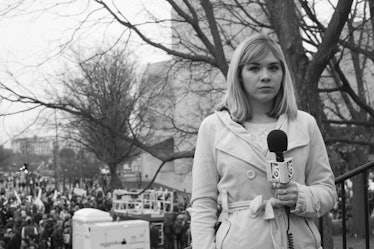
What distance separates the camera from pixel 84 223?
1363cm

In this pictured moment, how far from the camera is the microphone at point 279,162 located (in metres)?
2.06

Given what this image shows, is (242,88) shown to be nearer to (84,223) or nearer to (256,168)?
(256,168)

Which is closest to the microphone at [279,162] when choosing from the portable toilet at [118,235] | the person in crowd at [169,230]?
the portable toilet at [118,235]

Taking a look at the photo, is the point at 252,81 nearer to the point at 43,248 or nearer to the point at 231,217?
the point at 231,217

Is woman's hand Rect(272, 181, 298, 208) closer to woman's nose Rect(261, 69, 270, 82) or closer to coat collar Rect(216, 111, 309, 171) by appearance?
coat collar Rect(216, 111, 309, 171)

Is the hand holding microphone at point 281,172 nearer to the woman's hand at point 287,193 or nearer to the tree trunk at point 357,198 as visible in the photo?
the woman's hand at point 287,193

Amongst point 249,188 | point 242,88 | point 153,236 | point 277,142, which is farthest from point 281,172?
point 153,236

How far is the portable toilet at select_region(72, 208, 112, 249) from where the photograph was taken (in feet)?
44.3

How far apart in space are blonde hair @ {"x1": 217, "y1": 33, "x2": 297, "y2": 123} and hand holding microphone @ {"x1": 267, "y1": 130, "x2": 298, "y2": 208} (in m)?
0.30

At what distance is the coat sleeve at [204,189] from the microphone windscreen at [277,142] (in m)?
0.34

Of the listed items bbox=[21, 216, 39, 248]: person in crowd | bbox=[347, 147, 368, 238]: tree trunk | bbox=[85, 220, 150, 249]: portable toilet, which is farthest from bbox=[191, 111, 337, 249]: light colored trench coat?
bbox=[21, 216, 39, 248]: person in crowd

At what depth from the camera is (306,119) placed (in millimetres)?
2443

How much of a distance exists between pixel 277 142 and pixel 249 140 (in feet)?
0.67

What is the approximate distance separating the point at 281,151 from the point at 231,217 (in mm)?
374
